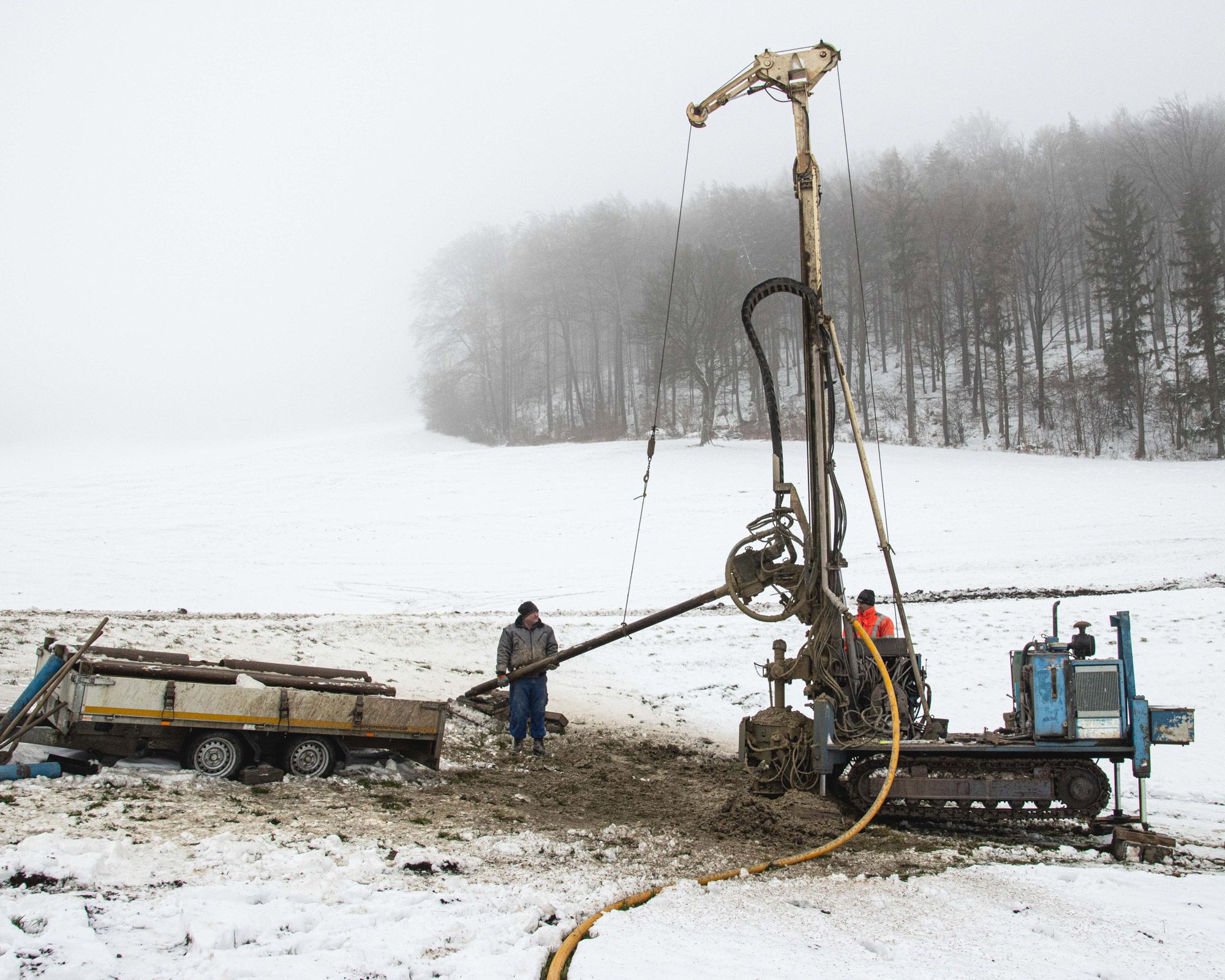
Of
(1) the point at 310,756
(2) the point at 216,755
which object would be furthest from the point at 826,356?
(2) the point at 216,755

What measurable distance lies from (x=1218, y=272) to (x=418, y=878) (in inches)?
1746

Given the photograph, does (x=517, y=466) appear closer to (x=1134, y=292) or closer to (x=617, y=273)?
(x=617, y=273)

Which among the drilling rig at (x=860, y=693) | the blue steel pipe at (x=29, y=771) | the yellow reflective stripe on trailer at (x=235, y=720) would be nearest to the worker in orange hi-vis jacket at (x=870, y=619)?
the drilling rig at (x=860, y=693)

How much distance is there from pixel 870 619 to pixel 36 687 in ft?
26.2

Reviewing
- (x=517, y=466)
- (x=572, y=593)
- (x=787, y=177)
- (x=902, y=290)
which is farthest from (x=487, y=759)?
(x=787, y=177)

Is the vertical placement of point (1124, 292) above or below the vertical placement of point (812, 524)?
above

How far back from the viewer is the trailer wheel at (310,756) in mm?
8000

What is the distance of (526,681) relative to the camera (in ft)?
32.8

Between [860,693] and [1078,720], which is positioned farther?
[860,693]

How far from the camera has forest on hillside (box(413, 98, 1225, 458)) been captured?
40.1m

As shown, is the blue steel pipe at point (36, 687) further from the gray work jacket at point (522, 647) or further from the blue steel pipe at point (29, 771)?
the gray work jacket at point (522, 647)

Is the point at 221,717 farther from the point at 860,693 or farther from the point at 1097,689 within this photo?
the point at 1097,689

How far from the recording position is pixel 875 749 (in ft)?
26.0

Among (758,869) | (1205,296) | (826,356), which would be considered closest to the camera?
(758,869)
